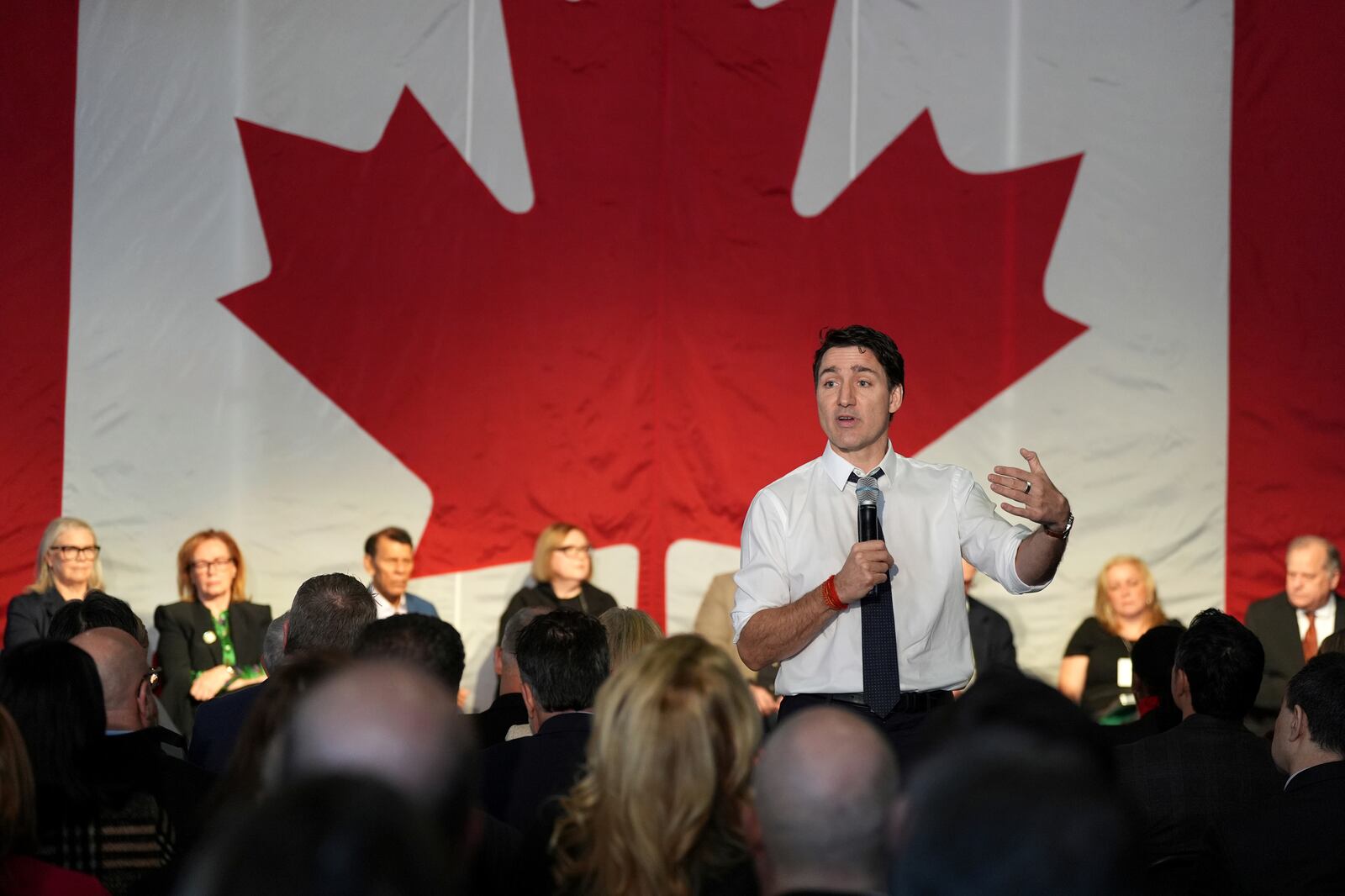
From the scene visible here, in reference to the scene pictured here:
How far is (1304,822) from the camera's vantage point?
95.4 inches

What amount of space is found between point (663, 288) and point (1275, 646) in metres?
3.07

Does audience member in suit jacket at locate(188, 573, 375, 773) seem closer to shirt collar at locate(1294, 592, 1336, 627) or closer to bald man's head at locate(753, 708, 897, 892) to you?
bald man's head at locate(753, 708, 897, 892)

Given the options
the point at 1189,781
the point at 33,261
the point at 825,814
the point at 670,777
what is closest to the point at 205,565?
the point at 33,261

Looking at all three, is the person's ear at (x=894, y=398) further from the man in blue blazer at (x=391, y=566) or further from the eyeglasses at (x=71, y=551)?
the eyeglasses at (x=71, y=551)

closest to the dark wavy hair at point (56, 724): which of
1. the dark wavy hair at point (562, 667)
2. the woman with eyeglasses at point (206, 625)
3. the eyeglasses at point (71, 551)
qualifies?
the dark wavy hair at point (562, 667)

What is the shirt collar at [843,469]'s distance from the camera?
3.04m

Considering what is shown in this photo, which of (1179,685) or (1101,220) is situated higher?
(1101,220)

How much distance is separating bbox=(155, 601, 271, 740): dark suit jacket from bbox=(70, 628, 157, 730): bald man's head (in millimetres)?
3056

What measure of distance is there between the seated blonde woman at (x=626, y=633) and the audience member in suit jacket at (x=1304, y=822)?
1.37 metres

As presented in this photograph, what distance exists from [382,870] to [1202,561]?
5943mm

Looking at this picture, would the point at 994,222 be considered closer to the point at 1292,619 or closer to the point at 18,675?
the point at 1292,619

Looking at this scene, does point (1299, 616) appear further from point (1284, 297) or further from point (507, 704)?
point (507, 704)

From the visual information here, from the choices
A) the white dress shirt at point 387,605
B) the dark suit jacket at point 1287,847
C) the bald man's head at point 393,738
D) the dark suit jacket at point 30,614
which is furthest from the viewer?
the white dress shirt at point 387,605

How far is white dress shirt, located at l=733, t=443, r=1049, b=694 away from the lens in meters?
2.86
